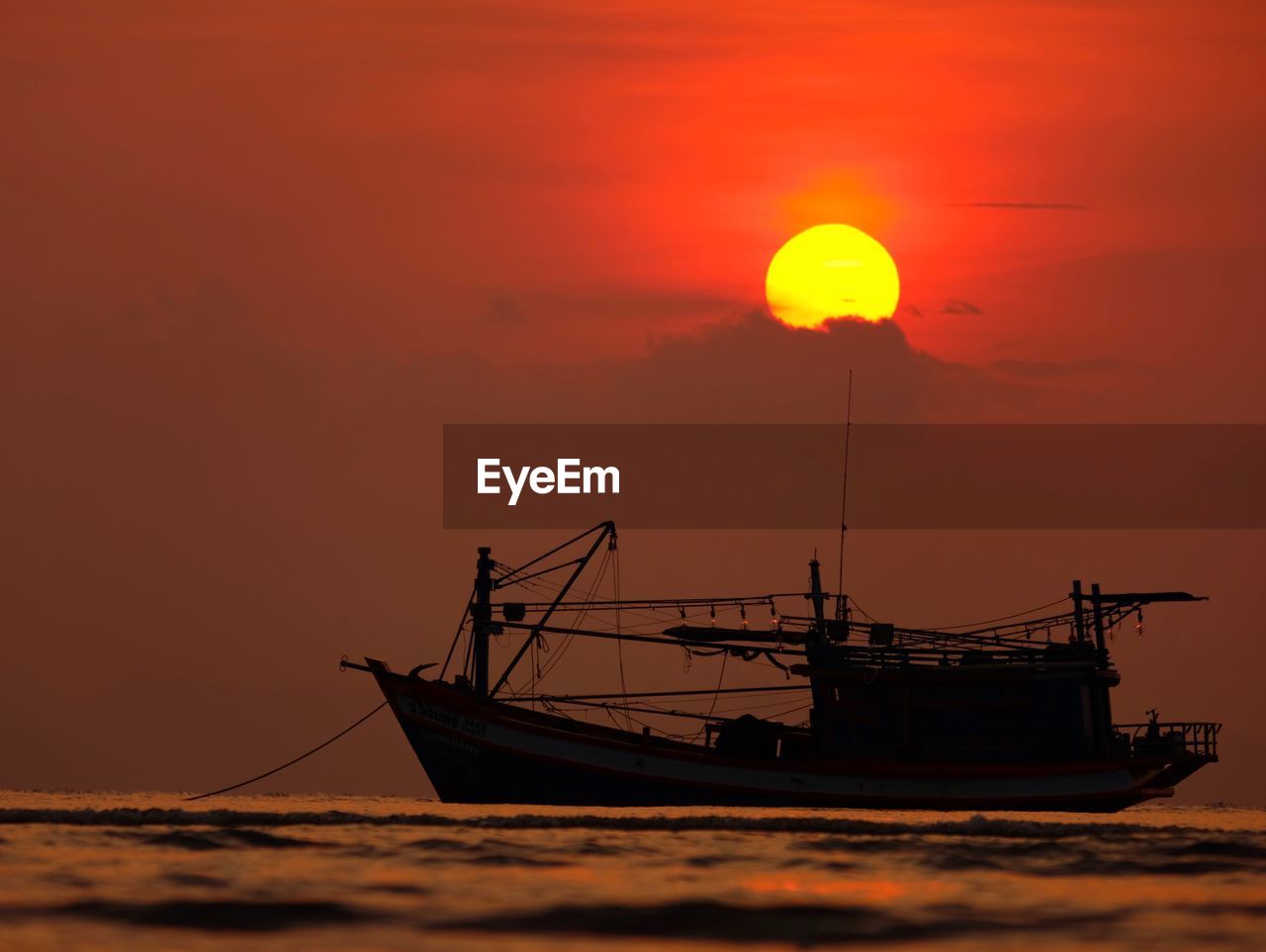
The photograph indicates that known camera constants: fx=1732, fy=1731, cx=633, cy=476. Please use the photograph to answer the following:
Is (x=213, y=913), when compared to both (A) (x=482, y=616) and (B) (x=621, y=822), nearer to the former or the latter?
(B) (x=621, y=822)

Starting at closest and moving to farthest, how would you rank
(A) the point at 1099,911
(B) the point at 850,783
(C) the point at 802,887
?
1. (A) the point at 1099,911
2. (C) the point at 802,887
3. (B) the point at 850,783

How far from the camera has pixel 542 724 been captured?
203 ft

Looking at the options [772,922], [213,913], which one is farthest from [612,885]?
[213,913]

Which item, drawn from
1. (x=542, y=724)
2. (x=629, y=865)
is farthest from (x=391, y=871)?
(x=542, y=724)

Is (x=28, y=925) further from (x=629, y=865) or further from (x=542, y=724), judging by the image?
(x=542, y=724)

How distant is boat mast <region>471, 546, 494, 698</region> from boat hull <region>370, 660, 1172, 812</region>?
97 centimetres

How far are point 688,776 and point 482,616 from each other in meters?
9.50

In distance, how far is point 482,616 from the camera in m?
62.5

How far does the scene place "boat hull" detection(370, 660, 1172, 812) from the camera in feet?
193

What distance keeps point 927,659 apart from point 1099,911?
31.4 m

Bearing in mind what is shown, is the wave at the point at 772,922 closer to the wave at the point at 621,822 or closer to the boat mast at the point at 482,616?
the wave at the point at 621,822

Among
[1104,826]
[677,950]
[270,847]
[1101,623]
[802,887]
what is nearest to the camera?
[677,950]

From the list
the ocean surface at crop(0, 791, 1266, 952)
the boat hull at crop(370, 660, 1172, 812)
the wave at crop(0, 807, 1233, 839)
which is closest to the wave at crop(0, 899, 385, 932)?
the ocean surface at crop(0, 791, 1266, 952)

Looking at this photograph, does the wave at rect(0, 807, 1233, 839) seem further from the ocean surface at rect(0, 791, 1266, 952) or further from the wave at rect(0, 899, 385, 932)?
the wave at rect(0, 899, 385, 932)
